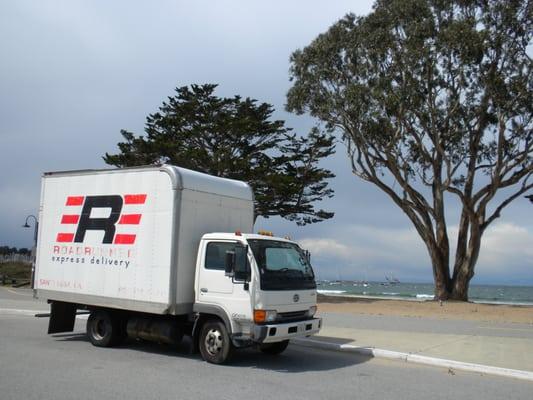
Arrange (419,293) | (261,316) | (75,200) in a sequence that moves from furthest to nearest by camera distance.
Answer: (419,293)
(75,200)
(261,316)

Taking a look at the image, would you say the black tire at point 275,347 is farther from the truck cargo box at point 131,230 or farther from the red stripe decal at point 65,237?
the red stripe decal at point 65,237

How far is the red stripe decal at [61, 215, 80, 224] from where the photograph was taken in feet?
38.4

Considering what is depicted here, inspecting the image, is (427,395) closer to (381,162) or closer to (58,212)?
(58,212)

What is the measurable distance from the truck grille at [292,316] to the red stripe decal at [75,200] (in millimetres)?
5033

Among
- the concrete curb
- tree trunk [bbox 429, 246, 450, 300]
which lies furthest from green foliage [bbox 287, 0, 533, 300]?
the concrete curb

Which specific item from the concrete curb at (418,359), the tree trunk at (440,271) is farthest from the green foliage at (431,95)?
the concrete curb at (418,359)

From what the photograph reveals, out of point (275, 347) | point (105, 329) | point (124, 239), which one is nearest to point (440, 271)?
point (275, 347)

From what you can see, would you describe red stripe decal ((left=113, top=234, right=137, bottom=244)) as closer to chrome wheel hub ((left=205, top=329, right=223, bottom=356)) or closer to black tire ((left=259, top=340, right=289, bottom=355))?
chrome wheel hub ((left=205, top=329, right=223, bottom=356))

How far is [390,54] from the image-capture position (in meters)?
27.5

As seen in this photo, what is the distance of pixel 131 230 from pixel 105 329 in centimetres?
233

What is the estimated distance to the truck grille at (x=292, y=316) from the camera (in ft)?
31.2

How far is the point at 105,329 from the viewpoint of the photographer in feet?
37.5

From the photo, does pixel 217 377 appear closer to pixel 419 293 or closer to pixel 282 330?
pixel 282 330

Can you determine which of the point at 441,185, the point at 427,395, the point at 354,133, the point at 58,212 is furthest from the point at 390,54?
the point at 427,395
